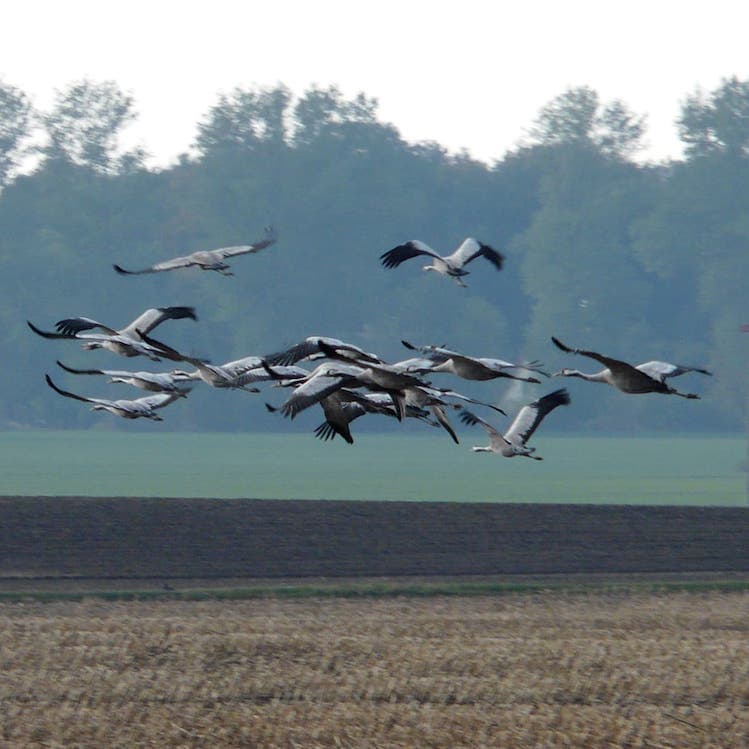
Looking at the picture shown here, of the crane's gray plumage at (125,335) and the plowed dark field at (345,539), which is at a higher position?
the crane's gray plumage at (125,335)

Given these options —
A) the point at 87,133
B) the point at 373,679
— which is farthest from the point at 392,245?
the point at 373,679

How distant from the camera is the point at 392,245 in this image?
99562 millimetres

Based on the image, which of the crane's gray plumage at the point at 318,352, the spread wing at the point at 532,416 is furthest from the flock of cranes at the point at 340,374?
the spread wing at the point at 532,416

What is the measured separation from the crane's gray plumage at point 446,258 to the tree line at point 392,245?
7535 centimetres

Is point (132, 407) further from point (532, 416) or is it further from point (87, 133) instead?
point (87, 133)

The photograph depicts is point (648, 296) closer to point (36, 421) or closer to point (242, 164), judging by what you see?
point (242, 164)

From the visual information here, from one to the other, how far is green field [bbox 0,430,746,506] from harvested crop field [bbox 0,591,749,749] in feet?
93.3

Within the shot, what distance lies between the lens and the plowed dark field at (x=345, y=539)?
27219 mm

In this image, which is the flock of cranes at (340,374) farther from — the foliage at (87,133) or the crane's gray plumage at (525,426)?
the foliage at (87,133)

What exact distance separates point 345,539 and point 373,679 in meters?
13.8

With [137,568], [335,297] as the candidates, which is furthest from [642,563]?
[335,297]

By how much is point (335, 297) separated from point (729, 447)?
2454 cm

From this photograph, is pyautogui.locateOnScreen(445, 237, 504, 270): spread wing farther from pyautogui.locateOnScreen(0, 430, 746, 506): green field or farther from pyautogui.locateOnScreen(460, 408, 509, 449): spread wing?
pyautogui.locateOnScreen(0, 430, 746, 506): green field

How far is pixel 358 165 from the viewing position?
3917 inches
